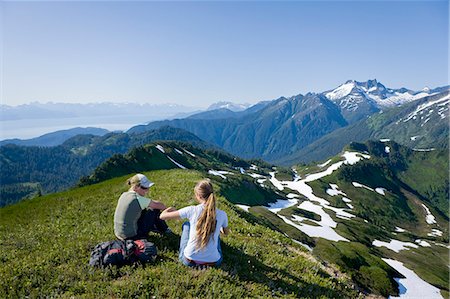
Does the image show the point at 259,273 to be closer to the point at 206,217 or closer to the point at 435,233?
the point at 206,217

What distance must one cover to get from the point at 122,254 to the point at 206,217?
3548 mm

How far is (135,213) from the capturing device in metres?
12.4

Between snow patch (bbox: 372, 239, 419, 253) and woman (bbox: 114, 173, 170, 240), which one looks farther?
snow patch (bbox: 372, 239, 419, 253)

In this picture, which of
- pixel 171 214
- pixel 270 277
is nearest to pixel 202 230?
pixel 171 214

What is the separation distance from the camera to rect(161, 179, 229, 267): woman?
10.5 meters

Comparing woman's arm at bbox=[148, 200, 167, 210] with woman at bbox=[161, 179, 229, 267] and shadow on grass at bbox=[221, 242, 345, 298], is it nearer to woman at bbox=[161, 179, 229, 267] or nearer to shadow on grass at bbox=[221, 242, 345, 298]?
woman at bbox=[161, 179, 229, 267]

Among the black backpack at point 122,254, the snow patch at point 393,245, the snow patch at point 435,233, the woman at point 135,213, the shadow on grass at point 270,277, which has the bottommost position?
the snow patch at point 435,233

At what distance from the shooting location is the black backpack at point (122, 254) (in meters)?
10.8

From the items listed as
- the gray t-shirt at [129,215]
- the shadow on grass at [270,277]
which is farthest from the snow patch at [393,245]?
the gray t-shirt at [129,215]

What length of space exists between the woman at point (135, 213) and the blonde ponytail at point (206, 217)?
9.70 ft

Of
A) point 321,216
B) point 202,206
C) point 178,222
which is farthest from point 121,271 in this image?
point 321,216

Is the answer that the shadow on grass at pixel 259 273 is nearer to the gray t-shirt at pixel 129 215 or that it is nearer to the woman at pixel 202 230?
the woman at pixel 202 230

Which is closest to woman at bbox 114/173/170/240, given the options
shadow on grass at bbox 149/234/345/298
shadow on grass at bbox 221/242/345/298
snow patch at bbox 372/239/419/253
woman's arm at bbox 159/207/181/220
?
shadow on grass at bbox 149/234/345/298

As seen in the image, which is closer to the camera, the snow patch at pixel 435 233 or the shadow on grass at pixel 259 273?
the shadow on grass at pixel 259 273
